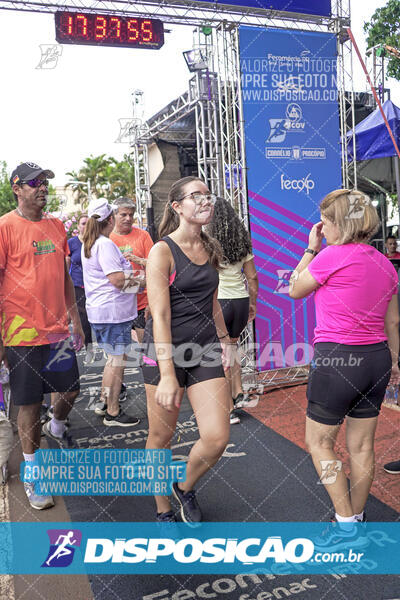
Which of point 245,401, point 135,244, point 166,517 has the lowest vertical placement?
point 245,401

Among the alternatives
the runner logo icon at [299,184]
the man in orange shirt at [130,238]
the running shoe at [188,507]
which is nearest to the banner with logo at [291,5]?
the runner logo icon at [299,184]

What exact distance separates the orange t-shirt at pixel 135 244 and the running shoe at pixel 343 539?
2.87 meters

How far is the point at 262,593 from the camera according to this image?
218cm

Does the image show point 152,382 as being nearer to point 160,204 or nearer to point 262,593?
point 262,593

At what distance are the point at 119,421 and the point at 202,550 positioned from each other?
2.04 meters

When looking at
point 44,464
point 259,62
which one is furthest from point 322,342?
point 259,62

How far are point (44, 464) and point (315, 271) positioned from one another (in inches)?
89.2

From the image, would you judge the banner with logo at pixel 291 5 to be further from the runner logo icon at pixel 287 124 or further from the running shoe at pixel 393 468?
the running shoe at pixel 393 468

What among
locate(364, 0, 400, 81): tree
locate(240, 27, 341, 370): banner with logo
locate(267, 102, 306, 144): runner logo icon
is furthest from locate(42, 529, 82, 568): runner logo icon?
locate(364, 0, 400, 81): tree

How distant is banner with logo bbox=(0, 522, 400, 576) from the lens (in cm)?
237

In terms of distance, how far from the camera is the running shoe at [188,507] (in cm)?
267

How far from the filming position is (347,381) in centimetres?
224

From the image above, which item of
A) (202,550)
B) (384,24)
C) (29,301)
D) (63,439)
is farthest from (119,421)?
(384,24)

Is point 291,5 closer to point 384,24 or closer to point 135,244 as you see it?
point 135,244
